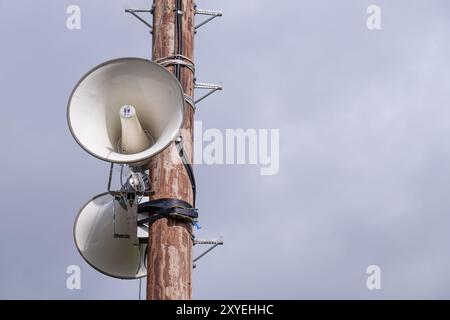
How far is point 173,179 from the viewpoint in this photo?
9.28 metres

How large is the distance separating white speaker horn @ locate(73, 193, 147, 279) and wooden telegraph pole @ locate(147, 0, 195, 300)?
3.15 feet

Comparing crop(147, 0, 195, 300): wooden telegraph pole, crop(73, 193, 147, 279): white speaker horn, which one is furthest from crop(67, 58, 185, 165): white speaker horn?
→ crop(73, 193, 147, 279): white speaker horn

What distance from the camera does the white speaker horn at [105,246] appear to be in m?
10.2

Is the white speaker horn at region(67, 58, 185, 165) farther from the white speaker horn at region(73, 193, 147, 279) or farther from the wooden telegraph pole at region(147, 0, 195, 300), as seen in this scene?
the white speaker horn at region(73, 193, 147, 279)

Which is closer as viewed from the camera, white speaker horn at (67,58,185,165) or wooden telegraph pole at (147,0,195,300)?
wooden telegraph pole at (147,0,195,300)

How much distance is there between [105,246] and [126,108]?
4.95 ft

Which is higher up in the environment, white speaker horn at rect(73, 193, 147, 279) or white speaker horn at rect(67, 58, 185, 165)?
white speaker horn at rect(67, 58, 185, 165)

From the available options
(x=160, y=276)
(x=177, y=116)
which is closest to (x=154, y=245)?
(x=160, y=276)

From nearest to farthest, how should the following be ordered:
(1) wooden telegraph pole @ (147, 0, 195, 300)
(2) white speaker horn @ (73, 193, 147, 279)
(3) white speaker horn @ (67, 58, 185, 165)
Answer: (1) wooden telegraph pole @ (147, 0, 195, 300) → (3) white speaker horn @ (67, 58, 185, 165) → (2) white speaker horn @ (73, 193, 147, 279)

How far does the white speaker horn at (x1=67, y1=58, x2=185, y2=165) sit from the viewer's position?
9281mm

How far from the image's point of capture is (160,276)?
8.87m

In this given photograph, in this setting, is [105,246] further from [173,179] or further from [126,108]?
[126,108]

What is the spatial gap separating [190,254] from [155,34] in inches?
84.9
